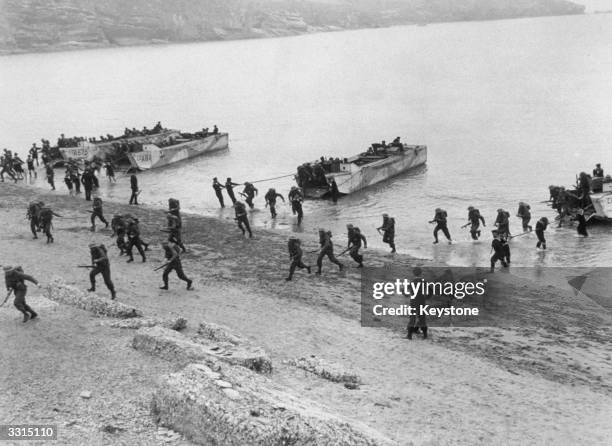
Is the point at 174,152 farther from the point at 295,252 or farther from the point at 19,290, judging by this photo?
the point at 19,290

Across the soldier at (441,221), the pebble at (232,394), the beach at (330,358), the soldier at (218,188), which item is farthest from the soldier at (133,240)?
the pebble at (232,394)

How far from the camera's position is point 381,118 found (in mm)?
68188

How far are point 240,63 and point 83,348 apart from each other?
15222 cm

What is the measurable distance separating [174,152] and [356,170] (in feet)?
49.7

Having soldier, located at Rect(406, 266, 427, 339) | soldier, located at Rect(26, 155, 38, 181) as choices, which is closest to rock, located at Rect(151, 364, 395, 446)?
soldier, located at Rect(406, 266, 427, 339)

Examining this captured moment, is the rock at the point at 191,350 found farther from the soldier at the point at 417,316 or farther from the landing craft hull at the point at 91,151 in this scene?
the landing craft hull at the point at 91,151

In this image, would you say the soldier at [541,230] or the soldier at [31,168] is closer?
the soldier at [541,230]

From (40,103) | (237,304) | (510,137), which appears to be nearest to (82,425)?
(237,304)

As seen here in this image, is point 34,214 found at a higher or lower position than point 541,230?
higher

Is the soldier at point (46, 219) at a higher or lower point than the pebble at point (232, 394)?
higher

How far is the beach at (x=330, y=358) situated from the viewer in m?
9.64
